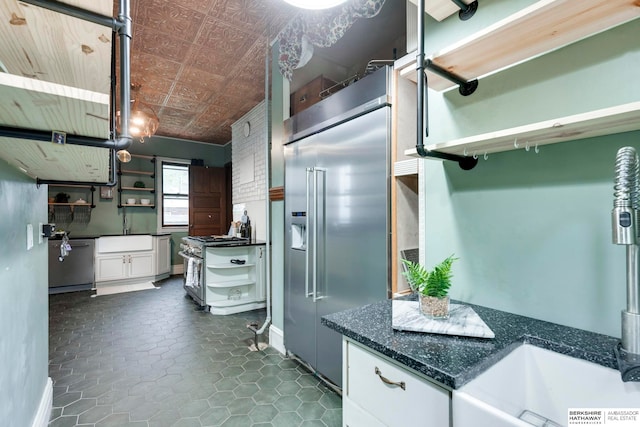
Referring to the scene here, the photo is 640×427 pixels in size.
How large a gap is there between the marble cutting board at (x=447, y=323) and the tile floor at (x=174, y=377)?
116cm

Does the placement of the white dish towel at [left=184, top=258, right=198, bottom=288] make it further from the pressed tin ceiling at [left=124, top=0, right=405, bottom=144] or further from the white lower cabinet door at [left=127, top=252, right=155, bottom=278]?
the pressed tin ceiling at [left=124, top=0, right=405, bottom=144]

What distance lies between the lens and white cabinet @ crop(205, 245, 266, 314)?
13.0 feet

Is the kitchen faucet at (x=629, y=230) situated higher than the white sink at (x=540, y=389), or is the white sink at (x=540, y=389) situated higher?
the kitchen faucet at (x=629, y=230)

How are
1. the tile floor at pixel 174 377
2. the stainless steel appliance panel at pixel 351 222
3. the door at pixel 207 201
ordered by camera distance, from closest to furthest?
the stainless steel appliance panel at pixel 351 222, the tile floor at pixel 174 377, the door at pixel 207 201

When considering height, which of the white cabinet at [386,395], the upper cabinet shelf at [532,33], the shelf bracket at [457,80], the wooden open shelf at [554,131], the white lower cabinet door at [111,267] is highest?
the upper cabinet shelf at [532,33]

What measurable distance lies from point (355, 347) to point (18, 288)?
5.15ft

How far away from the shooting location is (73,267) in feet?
16.5

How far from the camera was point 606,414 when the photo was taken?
0.82m

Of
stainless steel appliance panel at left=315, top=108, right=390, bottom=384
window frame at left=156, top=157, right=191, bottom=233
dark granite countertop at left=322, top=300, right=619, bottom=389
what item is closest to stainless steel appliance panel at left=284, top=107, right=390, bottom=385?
stainless steel appliance panel at left=315, top=108, right=390, bottom=384

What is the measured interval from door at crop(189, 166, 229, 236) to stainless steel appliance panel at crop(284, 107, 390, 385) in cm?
409

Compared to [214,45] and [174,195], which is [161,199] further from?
[214,45]

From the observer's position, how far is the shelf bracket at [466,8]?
1.36m

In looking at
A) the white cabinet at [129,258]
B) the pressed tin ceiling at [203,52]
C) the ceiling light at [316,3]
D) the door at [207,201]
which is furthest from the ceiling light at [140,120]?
the white cabinet at [129,258]

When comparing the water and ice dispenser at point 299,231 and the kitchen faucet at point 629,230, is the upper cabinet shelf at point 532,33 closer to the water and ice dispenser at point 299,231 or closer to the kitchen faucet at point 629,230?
the kitchen faucet at point 629,230
